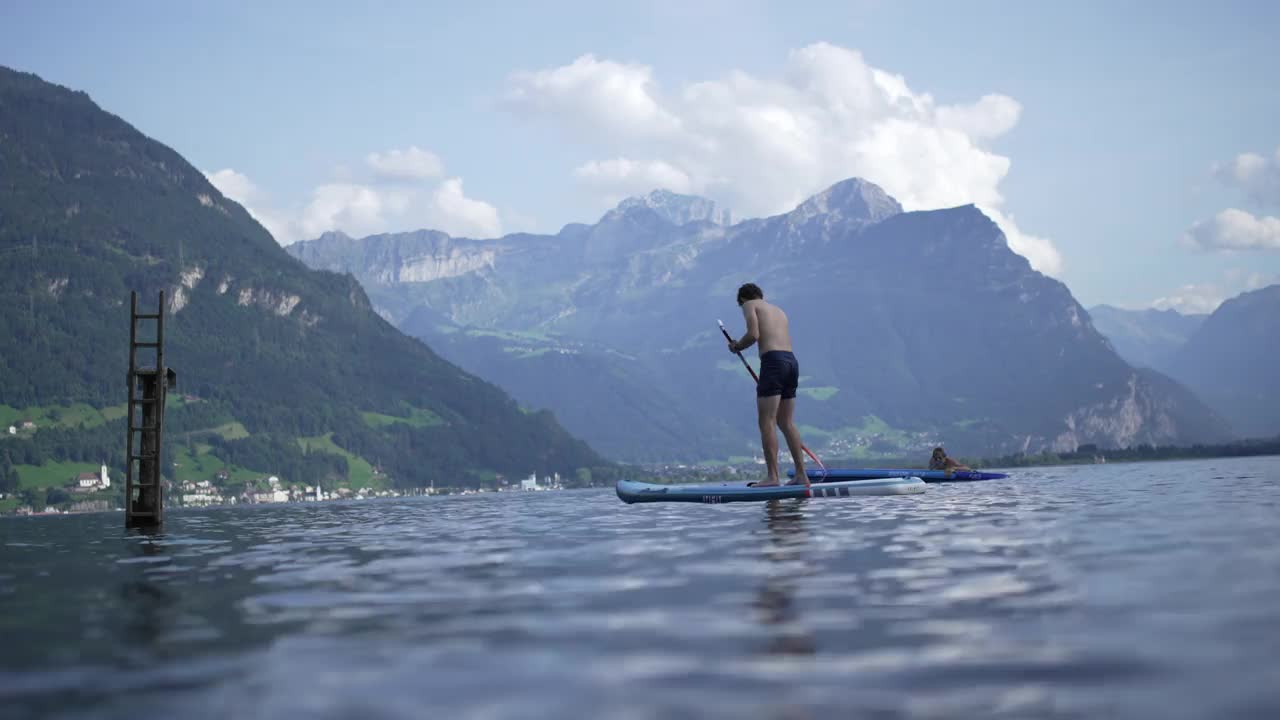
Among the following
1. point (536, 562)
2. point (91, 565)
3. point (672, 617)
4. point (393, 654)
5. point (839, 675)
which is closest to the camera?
point (839, 675)

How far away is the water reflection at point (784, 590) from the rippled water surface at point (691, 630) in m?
0.04

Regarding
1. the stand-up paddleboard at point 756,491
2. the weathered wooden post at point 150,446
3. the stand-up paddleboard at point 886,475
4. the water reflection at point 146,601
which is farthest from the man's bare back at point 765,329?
the weathered wooden post at point 150,446

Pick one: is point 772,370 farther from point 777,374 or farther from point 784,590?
point 784,590

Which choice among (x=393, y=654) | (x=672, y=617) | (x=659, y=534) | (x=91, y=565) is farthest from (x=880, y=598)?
(x=91, y=565)

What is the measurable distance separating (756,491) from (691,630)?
58.2 ft

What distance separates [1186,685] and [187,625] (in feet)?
22.7

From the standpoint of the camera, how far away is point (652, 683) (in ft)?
19.2

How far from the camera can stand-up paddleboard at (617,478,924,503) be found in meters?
25.4

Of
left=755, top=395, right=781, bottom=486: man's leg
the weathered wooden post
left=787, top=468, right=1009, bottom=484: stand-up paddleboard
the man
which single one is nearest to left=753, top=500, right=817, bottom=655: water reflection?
left=755, top=395, right=781, bottom=486: man's leg

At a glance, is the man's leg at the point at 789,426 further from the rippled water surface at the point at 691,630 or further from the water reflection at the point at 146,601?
Result: the water reflection at the point at 146,601

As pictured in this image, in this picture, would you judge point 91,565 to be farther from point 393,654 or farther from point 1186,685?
point 1186,685

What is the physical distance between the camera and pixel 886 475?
111 ft

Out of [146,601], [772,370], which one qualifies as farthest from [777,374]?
[146,601]

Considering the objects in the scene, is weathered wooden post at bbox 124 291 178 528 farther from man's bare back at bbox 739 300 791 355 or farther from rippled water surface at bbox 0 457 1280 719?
man's bare back at bbox 739 300 791 355
